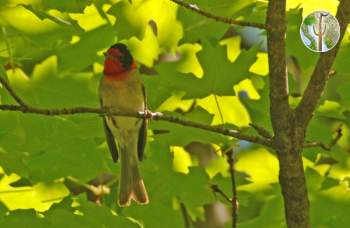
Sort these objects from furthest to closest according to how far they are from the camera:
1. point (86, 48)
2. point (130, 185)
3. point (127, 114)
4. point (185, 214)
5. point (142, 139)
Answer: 1. point (185, 214)
2. point (142, 139)
3. point (130, 185)
4. point (86, 48)
5. point (127, 114)

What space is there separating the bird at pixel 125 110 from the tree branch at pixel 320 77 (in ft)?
5.18

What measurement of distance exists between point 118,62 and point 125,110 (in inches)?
15.6

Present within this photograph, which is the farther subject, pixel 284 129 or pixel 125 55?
pixel 125 55

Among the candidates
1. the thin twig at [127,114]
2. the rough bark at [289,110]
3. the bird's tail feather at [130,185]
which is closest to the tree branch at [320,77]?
the rough bark at [289,110]

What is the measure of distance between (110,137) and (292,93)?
137 centimetres

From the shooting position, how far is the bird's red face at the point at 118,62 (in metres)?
5.98

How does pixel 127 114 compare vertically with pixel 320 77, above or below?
below

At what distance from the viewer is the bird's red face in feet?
19.6

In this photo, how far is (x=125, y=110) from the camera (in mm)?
6168

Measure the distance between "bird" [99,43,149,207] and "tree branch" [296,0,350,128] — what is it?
1.58 metres

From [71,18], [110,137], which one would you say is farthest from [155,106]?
[71,18]

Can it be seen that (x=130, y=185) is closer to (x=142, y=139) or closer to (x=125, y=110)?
(x=142, y=139)

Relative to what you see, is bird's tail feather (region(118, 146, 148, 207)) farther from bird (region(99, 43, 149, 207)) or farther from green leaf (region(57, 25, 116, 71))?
green leaf (region(57, 25, 116, 71))

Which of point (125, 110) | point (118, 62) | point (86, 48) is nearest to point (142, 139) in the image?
point (125, 110)
